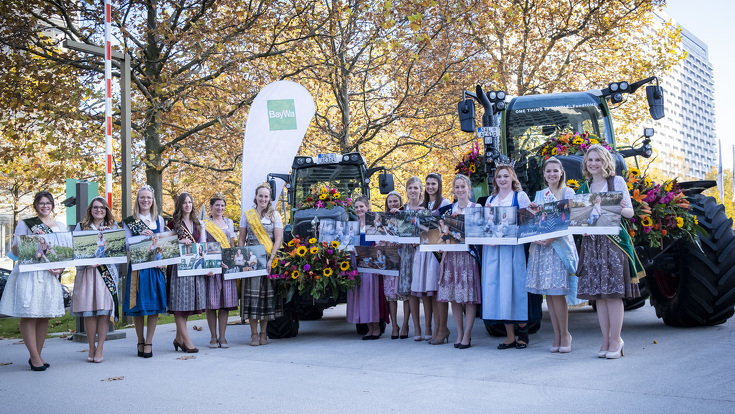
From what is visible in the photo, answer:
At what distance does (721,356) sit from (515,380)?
2108 millimetres

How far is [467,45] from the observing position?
1930 centimetres

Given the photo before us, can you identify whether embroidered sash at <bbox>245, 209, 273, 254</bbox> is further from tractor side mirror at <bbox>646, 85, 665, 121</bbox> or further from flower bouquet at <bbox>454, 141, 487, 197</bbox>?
tractor side mirror at <bbox>646, 85, 665, 121</bbox>

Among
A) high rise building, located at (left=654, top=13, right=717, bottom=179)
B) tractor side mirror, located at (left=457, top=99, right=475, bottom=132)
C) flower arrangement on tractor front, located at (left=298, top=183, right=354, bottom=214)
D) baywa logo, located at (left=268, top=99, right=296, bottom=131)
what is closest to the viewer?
tractor side mirror, located at (left=457, top=99, right=475, bottom=132)

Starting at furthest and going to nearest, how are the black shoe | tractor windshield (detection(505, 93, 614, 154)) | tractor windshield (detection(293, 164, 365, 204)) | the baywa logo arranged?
1. the baywa logo
2. tractor windshield (detection(293, 164, 365, 204))
3. tractor windshield (detection(505, 93, 614, 154))
4. the black shoe

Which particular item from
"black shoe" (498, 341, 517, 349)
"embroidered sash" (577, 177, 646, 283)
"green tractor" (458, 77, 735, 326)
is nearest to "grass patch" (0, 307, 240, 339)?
"black shoe" (498, 341, 517, 349)

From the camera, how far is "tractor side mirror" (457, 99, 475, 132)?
8625 mm

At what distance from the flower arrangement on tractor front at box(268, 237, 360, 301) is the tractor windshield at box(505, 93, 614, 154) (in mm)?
3138

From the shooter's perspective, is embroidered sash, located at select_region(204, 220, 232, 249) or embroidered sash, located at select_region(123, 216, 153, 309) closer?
embroidered sash, located at select_region(123, 216, 153, 309)

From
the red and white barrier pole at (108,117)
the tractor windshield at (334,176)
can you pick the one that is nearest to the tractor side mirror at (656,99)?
the tractor windshield at (334,176)

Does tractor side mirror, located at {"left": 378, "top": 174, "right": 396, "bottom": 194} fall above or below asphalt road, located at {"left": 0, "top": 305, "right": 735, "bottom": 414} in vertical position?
above

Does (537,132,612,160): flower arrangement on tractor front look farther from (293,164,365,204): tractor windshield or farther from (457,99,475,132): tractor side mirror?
(293,164,365,204): tractor windshield

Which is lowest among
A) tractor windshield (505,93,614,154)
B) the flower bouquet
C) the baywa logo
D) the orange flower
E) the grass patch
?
the grass patch

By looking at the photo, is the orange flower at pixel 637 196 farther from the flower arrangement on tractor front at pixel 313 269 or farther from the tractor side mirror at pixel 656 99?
the flower arrangement on tractor front at pixel 313 269

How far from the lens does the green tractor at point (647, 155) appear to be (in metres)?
7.22
